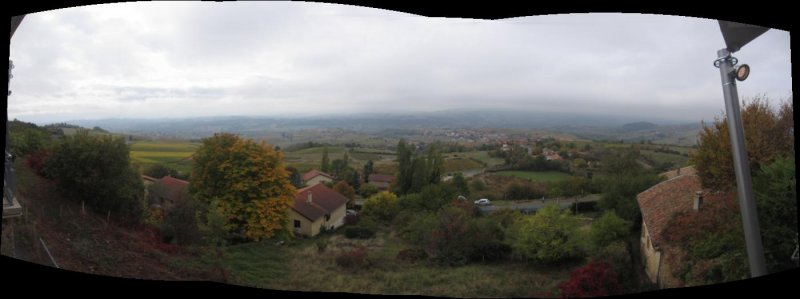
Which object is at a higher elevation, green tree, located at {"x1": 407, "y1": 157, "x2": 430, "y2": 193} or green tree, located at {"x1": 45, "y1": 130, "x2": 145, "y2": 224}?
green tree, located at {"x1": 45, "y1": 130, "x2": 145, "y2": 224}

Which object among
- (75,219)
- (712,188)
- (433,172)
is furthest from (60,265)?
(712,188)

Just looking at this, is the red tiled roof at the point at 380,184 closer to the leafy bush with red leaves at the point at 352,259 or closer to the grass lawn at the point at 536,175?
the leafy bush with red leaves at the point at 352,259

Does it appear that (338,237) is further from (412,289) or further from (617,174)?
(617,174)

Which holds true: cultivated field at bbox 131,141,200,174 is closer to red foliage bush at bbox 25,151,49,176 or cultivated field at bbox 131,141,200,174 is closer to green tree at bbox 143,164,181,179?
green tree at bbox 143,164,181,179

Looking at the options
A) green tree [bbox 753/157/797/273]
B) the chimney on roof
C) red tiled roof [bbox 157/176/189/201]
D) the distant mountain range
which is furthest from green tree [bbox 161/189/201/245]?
green tree [bbox 753/157/797/273]

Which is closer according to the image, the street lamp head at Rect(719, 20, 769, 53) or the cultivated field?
the street lamp head at Rect(719, 20, 769, 53)
